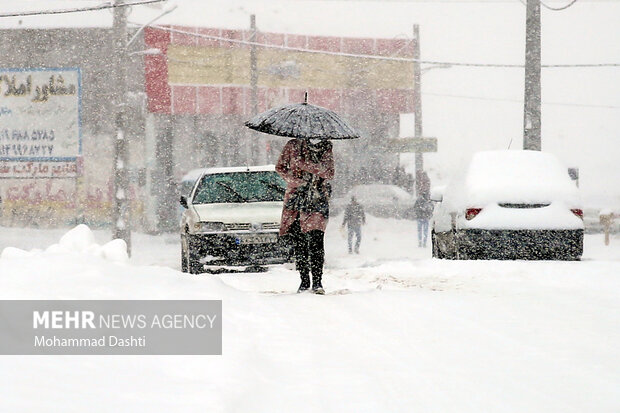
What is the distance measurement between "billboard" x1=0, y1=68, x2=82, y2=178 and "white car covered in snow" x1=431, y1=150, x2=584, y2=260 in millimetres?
20449

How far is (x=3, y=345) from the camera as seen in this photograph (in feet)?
15.5

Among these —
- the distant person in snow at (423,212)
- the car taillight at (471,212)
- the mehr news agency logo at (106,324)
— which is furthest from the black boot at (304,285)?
the distant person in snow at (423,212)

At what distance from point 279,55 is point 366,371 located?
31647mm

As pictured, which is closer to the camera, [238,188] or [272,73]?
[238,188]

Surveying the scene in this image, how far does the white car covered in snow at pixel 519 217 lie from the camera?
428 inches

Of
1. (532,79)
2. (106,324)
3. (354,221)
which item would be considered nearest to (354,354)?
(106,324)

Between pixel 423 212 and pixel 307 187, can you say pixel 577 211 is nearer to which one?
pixel 307 187

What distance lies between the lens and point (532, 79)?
56.4ft

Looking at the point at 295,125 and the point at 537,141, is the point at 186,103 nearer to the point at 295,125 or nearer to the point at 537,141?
the point at 537,141

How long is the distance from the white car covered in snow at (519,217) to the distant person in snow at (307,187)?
2947 mm

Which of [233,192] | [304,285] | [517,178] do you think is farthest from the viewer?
[233,192]

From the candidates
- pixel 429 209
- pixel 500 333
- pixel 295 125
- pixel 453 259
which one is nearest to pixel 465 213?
pixel 453 259

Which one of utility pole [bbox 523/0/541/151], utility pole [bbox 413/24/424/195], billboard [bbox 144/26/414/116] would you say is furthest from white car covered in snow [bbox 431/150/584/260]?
utility pole [bbox 413/24/424/195]

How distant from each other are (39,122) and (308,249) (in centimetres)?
2351
